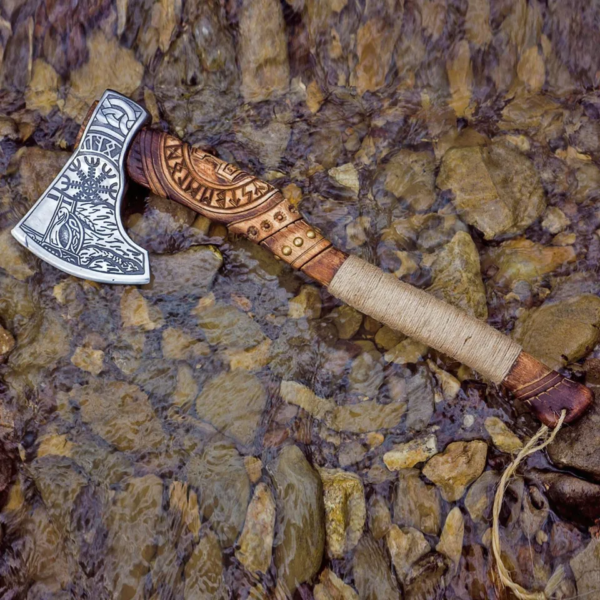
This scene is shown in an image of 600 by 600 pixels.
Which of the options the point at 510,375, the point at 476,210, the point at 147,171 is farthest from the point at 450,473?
the point at 147,171

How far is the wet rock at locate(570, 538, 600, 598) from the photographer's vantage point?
208cm

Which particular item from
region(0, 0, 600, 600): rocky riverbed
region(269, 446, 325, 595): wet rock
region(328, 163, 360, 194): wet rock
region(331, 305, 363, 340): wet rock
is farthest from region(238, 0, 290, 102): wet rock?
→ region(269, 446, 325, 595): wet rock

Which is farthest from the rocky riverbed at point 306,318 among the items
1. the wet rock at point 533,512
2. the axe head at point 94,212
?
the axe head at point 94,212

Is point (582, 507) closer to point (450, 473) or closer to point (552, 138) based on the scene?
point (450, 473)

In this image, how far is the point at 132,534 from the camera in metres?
2.14

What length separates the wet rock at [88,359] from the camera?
232cm

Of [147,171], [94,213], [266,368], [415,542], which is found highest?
[147,171]

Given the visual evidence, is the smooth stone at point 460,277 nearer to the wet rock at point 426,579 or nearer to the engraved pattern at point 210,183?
the engraved pattern at point 210,183

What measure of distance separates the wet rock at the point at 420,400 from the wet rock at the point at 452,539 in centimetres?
43

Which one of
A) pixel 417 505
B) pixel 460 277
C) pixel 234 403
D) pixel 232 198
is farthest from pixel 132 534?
pixel 460 277

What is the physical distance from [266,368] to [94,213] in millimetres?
1077

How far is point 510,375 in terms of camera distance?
2.16m

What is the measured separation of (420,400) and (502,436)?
1.36 ft

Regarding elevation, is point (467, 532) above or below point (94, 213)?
below
